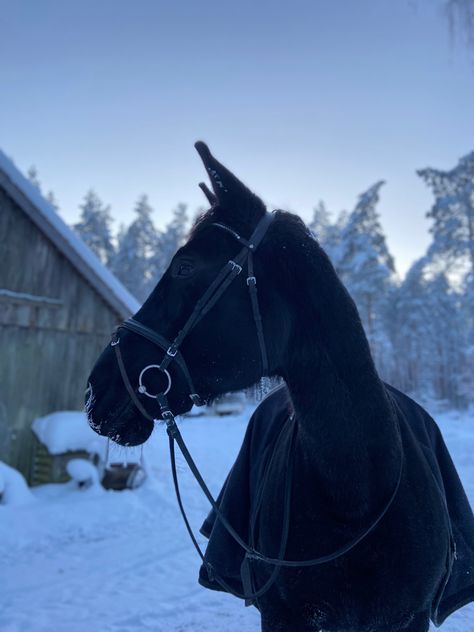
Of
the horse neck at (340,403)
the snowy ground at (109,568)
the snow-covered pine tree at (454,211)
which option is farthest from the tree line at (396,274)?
the horse neck at (340,403)

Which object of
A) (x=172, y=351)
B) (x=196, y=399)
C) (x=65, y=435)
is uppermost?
(x=172, y=351)

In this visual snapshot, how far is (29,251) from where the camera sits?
8008 mm

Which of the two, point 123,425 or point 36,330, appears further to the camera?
point 36,330

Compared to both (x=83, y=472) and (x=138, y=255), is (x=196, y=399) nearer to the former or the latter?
(x=83, y=472)

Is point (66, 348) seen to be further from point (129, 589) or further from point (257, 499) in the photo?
point (257, 499)

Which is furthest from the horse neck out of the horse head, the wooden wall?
the wooden wall

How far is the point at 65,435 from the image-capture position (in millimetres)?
7480

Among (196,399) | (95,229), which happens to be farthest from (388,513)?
(95,229)

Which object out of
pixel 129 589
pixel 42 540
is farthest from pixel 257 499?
pixel 42 540

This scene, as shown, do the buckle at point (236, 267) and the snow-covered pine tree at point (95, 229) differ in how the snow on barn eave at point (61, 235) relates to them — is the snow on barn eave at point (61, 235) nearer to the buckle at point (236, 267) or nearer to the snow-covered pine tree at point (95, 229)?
the buckle at point (236, 267)

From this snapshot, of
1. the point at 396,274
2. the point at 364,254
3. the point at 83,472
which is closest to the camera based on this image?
the point at 83,472

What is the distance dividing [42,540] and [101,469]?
6.93 feet

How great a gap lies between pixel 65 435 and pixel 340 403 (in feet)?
22.3

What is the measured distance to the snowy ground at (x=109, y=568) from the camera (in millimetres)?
3680
